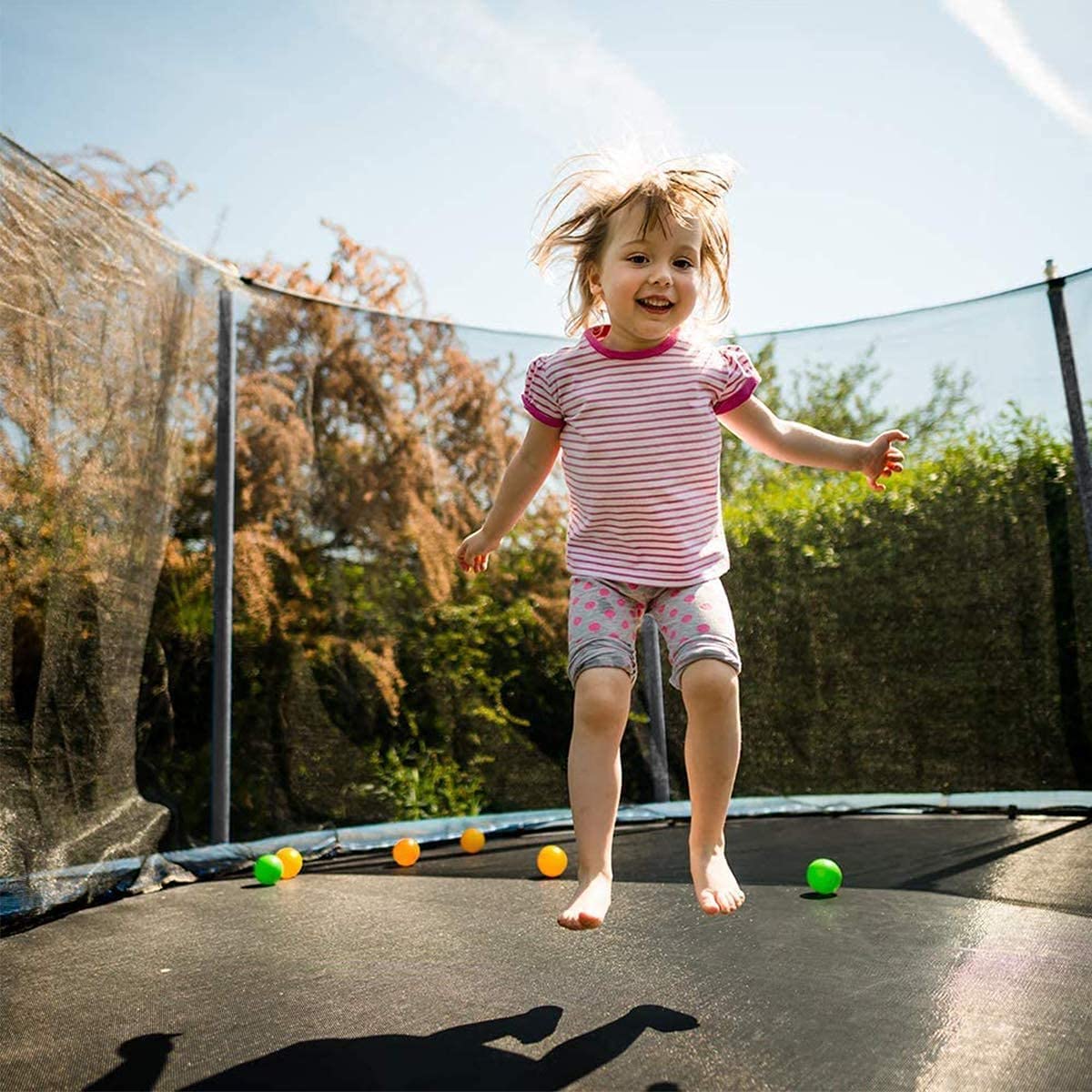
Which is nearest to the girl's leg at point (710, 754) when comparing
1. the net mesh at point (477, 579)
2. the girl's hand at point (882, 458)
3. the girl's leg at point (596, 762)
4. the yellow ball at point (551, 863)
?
the girl's leg at point (596, 762)

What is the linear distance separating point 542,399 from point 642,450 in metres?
0.19

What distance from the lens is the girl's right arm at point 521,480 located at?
184 cm

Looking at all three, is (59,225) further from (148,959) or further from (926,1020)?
(926,1020)

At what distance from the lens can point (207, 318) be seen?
3316mm

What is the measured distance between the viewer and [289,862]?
9.53ft

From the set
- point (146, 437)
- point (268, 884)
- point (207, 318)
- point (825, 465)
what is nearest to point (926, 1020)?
point (825, 465)

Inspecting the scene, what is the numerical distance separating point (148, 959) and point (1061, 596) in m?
2.80

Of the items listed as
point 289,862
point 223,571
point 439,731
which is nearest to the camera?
point 289,862

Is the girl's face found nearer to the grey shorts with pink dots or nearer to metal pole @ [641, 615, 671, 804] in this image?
the grey shorts with pink dots

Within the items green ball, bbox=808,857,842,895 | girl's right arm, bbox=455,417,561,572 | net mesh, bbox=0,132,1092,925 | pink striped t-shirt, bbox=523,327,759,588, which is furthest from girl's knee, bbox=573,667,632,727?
net mesh, bbox=0,132,1092,925

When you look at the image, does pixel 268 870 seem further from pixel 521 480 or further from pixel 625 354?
pixel 625 354

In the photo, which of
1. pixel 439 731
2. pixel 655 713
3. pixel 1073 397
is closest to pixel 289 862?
pixel 439 731

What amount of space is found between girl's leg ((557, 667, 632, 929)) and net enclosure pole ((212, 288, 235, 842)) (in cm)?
185

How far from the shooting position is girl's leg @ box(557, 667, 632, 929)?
5.23ft
